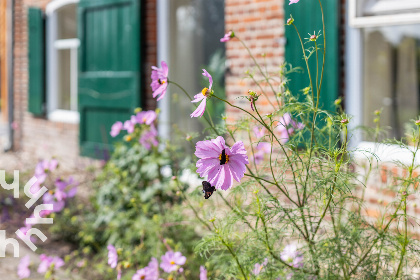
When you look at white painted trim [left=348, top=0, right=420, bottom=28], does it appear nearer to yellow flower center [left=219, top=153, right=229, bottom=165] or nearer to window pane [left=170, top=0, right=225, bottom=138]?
yellow flower center [left=219, top=153, right=229, bottom=165]

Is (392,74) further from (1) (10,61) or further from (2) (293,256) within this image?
(1) (10,61)

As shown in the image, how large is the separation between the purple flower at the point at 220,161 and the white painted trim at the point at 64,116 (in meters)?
5.74

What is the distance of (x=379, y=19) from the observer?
3.92 metres

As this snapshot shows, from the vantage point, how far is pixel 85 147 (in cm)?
661

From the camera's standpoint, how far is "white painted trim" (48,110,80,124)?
740 centimetres

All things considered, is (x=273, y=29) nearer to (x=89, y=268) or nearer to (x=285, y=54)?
(x=285, y=54)

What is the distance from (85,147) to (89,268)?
9.58 feet

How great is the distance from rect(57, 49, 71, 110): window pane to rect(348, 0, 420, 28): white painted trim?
15.8 ft

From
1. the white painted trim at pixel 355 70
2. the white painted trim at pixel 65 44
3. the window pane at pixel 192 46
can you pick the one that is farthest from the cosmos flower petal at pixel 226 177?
the white painted trim at pixel 65 44

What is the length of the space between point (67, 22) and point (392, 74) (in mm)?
4320

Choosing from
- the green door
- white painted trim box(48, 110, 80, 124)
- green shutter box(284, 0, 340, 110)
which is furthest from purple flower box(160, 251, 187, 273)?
white painted trim box(48, 110, 80, 124)

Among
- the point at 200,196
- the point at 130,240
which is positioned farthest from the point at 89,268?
the point at 200,196

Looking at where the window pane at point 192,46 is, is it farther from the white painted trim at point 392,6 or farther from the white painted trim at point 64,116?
the white painted trim at point 392,6

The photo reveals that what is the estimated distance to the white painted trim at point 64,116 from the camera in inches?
291
